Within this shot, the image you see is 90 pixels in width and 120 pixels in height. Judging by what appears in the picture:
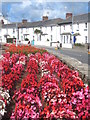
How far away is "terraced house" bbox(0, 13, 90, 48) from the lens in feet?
184

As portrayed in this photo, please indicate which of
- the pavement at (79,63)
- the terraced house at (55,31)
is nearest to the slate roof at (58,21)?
the terraced house at (55,31)

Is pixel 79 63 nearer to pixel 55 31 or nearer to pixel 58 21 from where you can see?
pixel 55 31

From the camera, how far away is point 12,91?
21.6 feet

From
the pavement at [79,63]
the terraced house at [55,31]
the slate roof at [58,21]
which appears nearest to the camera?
the pavement at [79,63]

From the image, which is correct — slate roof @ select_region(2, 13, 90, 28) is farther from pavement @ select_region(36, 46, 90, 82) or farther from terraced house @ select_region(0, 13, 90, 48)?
pavement @ select_region(36, 46, 90, 82)

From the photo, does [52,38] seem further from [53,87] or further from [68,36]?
[53,87]

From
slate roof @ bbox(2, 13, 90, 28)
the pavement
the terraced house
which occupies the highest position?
slate roof @ bbox(2, 13, 90, 28)

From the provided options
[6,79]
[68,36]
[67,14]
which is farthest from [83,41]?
[6,79]

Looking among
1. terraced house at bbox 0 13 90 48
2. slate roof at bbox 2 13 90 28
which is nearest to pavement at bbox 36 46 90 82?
terraced house at bbox 0 13 90 48

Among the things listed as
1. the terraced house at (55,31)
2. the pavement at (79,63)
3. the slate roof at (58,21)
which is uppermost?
the slate roof at (58,21)

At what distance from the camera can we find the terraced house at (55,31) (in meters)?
56.1

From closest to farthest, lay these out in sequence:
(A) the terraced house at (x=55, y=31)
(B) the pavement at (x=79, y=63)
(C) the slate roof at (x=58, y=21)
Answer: (B) the pavement at (x=79, y=63), (A) the terraced house at (x=55, y=31), (C) the slate roof at (x=58, y=21)

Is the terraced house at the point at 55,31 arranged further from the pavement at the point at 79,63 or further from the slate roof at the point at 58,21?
the pavement at the point at 79,63

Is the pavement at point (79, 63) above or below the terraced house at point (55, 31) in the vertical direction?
below
